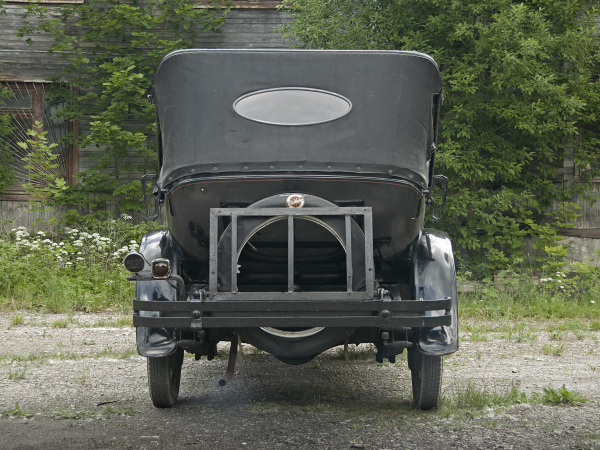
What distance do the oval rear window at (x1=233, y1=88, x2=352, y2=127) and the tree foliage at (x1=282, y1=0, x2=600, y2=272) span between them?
6.42m

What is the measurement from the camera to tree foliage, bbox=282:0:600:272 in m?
9.30

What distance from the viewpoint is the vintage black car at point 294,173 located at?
3.15 metres

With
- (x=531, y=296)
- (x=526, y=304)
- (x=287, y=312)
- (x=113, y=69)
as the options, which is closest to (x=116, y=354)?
(x=287, y=312)

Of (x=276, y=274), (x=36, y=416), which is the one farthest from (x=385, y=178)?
(x=36, y=416)

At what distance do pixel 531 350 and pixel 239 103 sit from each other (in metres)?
4.28

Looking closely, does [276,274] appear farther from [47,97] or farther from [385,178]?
[47,97]

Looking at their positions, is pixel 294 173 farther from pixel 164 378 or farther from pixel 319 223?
pixel 164 378

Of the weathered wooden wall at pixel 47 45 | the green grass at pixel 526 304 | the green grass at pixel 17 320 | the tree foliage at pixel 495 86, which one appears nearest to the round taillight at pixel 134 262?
the green grass at pixel 17 320

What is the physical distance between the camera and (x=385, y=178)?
330 cm

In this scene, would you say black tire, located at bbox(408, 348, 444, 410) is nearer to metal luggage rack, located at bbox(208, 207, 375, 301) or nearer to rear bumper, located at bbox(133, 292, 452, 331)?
Result: rear bumper, located at bbox(133, 292, 452, 331)

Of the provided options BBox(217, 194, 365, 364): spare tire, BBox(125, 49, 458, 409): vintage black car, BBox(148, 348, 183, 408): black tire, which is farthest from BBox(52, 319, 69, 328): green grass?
BBox(217, 194, 365, 364): spare tire

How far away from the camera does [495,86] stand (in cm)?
938

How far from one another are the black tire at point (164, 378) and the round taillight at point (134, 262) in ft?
2.12

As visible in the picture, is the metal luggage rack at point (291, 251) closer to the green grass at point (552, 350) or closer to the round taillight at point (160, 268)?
the round taillight at point (160, 268)
